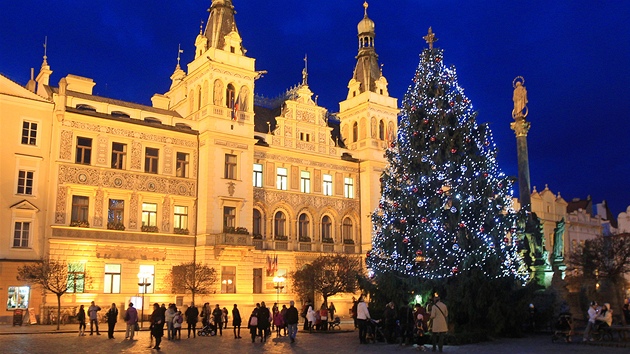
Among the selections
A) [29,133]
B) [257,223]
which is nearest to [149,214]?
[257,223]

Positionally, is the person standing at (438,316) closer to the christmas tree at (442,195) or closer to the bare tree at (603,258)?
the christmas tree at (442,195)

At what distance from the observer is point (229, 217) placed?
140 feet

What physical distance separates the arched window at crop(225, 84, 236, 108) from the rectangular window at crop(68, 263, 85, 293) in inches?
567

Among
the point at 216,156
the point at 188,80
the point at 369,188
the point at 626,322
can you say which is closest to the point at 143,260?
the point at 216,156

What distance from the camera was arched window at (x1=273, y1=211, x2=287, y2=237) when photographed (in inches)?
1838

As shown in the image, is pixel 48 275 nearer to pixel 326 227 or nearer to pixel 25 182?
pixel 25 182

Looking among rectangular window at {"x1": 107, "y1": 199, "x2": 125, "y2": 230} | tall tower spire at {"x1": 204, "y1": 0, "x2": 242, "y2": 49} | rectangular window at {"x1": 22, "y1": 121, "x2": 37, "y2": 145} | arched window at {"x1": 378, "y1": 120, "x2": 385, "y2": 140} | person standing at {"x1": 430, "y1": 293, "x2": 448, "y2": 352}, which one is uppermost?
tall tower spire at {"x1": 204, "y1": 0, "x2": 242, "y2": 49}

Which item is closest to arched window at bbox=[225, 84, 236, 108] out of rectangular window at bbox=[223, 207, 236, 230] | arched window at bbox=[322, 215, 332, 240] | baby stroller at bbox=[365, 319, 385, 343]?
rectangular window at bbox=[223, 207, 236, 230]

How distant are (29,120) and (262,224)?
1676 centimetres

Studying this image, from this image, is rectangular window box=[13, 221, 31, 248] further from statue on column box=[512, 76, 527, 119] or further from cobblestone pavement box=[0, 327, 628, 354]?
statue on column box=[512, 76, 527, 119]

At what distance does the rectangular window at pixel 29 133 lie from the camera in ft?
123

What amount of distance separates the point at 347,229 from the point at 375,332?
2782 cm

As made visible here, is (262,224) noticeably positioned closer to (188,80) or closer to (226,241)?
(226,241)

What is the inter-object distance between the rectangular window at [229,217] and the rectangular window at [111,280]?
746 centimetres
